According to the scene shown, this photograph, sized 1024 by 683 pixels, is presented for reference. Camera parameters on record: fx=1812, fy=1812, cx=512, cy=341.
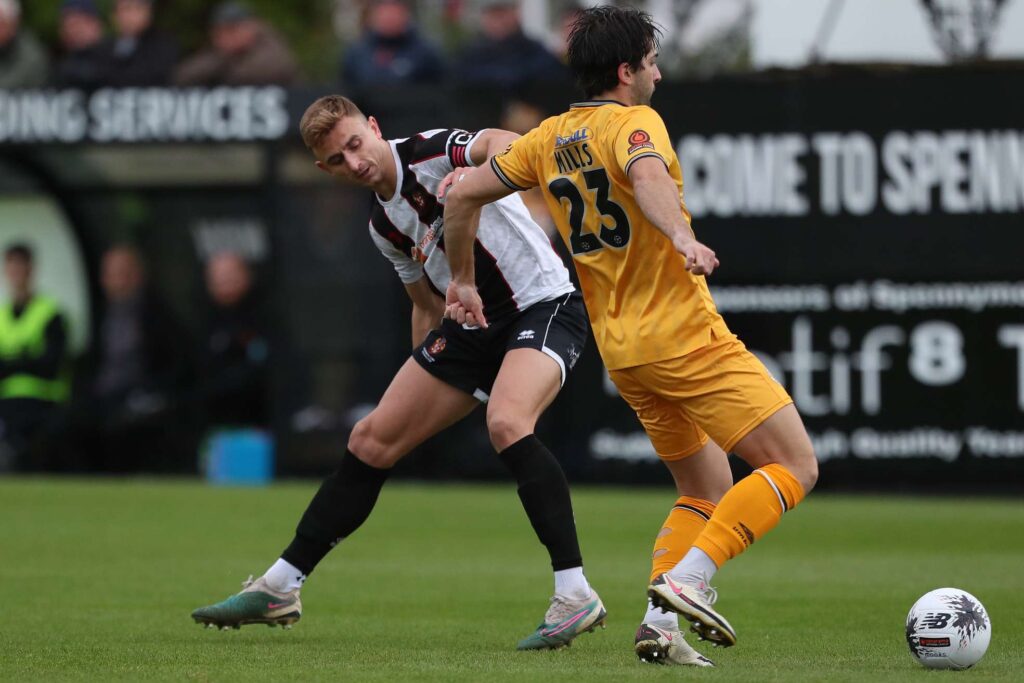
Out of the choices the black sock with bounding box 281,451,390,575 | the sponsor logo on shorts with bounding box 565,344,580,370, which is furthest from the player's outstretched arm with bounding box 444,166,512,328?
the black sock with bounding box 281,451,390,575

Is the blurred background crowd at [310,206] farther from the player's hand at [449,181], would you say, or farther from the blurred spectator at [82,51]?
the player's hand at [449,181]

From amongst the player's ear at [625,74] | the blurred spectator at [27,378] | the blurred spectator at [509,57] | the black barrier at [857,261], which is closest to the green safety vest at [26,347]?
the blurred spectator at [27,378]

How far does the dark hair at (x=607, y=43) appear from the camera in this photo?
6.22 m

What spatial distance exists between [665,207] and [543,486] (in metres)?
1.41

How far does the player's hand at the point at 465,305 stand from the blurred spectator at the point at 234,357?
11021 millimetres

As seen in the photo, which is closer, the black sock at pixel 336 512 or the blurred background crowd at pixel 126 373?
the black sock at pixel 336 512

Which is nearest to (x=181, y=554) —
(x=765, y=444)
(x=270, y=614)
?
(x=270, y=614)

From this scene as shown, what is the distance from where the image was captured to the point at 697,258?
18.4 feet

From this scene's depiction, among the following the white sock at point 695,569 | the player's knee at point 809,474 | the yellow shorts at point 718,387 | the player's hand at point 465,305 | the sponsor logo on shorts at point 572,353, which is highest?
the player's hand at point 465,305

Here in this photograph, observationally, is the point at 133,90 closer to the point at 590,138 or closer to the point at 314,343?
the point at 314,343

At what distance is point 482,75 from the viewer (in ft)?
52.5

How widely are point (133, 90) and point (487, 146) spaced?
10406mm

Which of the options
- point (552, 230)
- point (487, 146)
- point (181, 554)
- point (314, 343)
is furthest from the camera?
point (314, 343)

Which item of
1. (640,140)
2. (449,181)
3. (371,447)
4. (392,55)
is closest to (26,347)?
(392,55)
